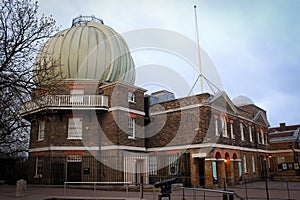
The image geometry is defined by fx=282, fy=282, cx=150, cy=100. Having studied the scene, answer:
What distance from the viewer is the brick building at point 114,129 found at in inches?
874

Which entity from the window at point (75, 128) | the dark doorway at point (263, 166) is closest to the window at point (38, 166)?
the window at point (75, 128)

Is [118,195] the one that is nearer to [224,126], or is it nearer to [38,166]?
[38,166]

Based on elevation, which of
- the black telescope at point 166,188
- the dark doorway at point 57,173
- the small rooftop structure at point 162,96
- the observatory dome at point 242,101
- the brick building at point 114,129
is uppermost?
the observatory dome at point 242,101

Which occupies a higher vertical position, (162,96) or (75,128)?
(162,96)

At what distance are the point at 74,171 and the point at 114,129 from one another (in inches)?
182

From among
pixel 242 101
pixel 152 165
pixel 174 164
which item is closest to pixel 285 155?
pixel 242 101

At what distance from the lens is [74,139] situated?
907 inches

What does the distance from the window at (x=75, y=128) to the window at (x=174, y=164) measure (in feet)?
25.6

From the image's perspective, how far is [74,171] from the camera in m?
22.6

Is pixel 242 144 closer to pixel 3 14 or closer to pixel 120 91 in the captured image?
pixel 120 91

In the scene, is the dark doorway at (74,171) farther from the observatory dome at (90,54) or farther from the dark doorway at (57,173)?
the observatory dome at (90,54)

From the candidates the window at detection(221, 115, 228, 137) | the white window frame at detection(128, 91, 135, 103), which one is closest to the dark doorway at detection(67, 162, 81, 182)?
the white window frame at detection(128, 91, 135, 103)

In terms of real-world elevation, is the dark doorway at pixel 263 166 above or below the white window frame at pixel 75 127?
below

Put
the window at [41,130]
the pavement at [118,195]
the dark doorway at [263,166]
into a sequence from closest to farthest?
the pavement at [118,195], the window at [41,130], the dark doorway at [263,166]
